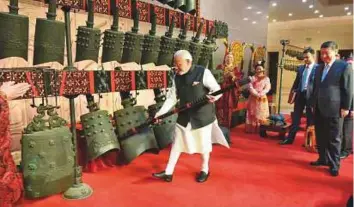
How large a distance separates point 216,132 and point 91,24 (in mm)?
1592

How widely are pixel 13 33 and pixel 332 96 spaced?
2.92 m

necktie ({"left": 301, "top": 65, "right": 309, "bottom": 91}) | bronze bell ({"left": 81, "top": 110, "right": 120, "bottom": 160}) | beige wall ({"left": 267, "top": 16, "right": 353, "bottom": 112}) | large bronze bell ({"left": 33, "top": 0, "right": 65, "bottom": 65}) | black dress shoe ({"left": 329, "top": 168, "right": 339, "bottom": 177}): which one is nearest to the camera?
large bronze bell ({"left": 33, "top": 0, "right": 65, "bottom": 65})

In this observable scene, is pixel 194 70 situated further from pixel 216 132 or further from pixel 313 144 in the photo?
pixel 313 144

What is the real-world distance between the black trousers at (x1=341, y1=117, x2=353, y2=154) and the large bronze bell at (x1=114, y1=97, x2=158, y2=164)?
7.97 feet

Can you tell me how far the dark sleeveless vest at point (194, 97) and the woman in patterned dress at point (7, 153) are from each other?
1357 millimetres

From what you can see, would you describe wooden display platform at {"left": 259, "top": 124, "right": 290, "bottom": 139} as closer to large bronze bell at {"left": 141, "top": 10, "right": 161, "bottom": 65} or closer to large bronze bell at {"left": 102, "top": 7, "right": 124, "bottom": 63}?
large bronze bell at {"left": 141, "top": 10, "right": 161, "bottom": 65}

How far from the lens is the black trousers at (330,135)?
10.3 feet

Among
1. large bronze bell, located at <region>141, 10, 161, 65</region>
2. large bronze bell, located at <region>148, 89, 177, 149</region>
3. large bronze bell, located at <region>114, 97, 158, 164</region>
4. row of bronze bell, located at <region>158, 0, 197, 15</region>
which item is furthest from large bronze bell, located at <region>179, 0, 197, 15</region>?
large bronze bell, located at <region>114, 97, 158, 164</region>

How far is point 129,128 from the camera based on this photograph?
329 cm

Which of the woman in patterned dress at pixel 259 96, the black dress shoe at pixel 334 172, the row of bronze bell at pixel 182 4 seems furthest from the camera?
the woman in patterned dress at pixel 259 96

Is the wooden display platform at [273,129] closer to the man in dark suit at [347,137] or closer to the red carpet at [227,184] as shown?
the red carpet at [227,184]

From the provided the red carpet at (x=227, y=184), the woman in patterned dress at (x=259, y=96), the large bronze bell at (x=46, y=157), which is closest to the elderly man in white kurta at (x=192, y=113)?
the red carpet at (x=227, y=184)

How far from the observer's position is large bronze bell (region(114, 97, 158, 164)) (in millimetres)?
3244

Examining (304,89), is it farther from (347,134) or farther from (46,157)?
(46,157)
